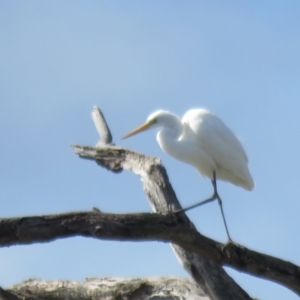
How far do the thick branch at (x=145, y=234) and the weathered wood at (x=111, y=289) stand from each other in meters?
1.24

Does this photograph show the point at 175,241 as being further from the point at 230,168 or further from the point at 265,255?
the point at 230,168

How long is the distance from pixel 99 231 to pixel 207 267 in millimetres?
1868

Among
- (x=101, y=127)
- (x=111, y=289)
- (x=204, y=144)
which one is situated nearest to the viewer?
(x=111, y=289)

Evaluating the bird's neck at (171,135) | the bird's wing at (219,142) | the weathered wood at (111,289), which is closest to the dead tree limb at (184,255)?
the weathered wood at (111,289)

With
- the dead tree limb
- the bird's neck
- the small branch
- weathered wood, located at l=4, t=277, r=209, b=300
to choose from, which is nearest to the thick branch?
the dead tree limb

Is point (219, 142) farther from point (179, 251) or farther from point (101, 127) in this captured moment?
point (179, 251)

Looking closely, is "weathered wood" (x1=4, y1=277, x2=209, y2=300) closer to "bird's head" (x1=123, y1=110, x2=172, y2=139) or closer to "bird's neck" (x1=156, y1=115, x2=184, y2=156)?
"bird's neck" (x1=156, y1=115, x2=184, y2=156)

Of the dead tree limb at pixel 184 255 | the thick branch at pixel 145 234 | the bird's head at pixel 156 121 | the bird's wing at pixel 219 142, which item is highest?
the bird's head at pixel 156 121

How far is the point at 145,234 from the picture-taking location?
446cm

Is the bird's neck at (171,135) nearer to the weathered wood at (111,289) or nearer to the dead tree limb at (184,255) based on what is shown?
the dead tree limb at (184,255)

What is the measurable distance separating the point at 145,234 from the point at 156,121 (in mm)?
3181

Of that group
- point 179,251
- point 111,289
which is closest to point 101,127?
point 111,289

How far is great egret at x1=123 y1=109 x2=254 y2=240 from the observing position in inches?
287

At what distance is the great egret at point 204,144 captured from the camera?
7.29 m
